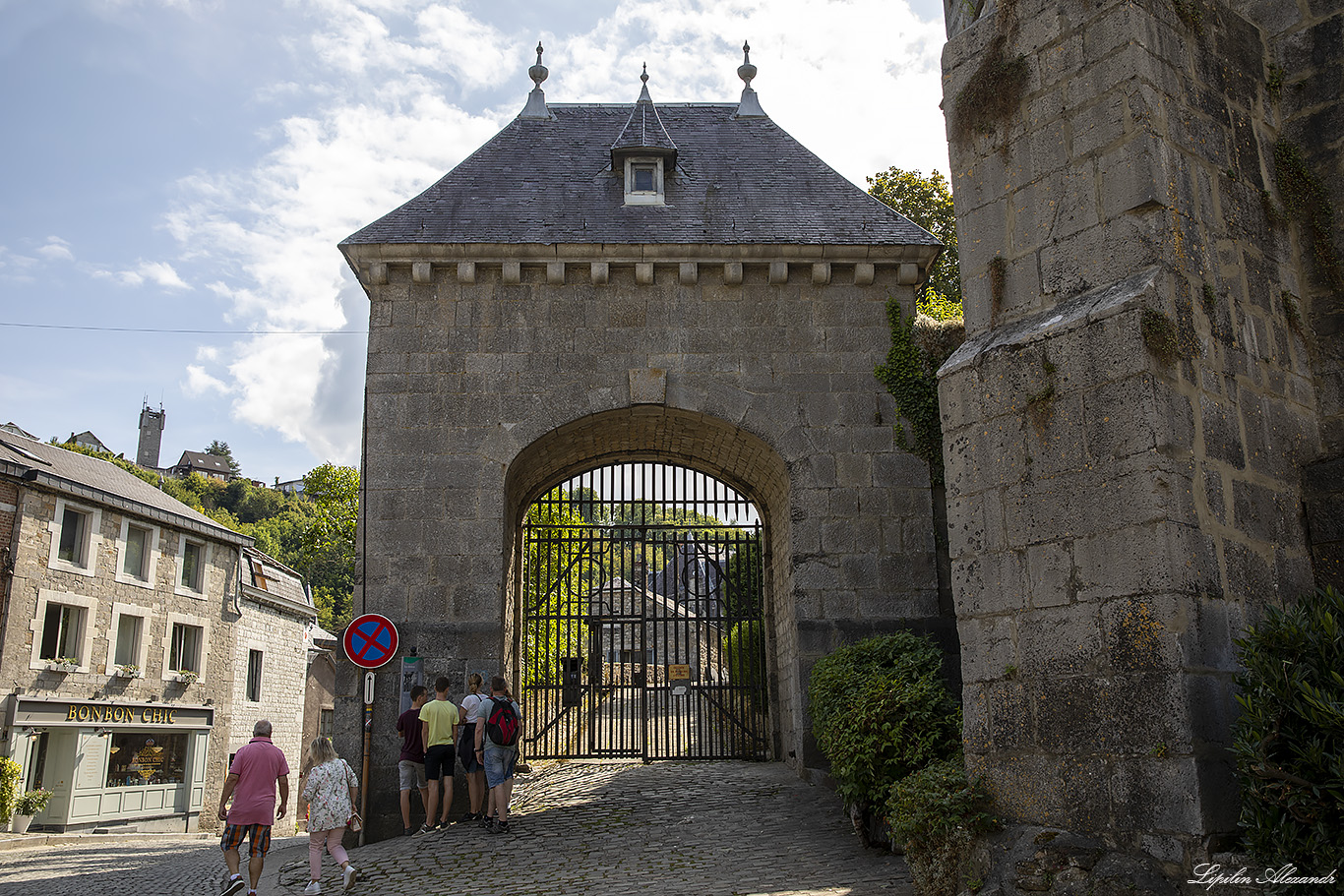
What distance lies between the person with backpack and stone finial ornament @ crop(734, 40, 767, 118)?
26.9 feet

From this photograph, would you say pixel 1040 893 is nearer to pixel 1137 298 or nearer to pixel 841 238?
pixel 1137 298

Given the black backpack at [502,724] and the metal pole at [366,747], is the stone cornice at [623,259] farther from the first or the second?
the black backpack at [502,724]

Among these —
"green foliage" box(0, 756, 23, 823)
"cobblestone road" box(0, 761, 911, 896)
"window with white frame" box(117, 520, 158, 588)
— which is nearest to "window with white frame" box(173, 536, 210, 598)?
"window with white frame" box(117, 520, 158, 588)

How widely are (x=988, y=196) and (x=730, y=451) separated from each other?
592 cm

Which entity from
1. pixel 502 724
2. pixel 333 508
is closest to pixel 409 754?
pixel 502 724

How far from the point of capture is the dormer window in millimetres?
10914

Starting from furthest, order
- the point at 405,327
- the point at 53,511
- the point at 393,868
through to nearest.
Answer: the point at 53,511
the point at 405,327
the point at 393,868

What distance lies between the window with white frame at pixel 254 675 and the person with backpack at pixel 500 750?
1832cm

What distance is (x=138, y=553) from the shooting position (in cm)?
2050

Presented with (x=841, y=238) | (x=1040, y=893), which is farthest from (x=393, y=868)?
(x=841, y=238)

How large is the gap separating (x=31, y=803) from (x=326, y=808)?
38.9 ft

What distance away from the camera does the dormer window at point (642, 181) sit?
10.9 meters

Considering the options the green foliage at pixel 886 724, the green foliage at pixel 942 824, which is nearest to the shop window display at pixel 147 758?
the green foliage at pixel 886 724

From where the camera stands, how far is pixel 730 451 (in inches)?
438
